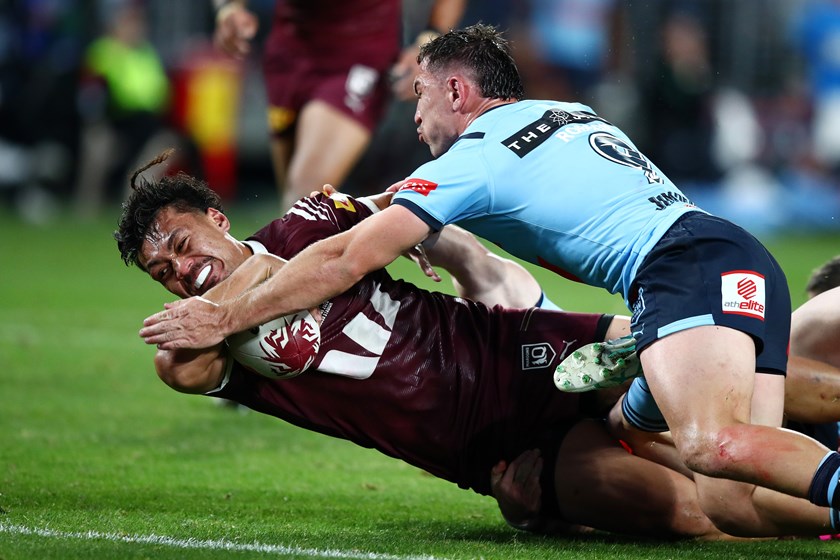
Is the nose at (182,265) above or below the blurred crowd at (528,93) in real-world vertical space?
below

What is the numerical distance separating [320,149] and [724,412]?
4220 millimetres

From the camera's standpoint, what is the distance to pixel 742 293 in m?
4.12

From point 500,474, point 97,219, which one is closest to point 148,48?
point 97,219

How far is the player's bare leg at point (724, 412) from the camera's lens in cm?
386

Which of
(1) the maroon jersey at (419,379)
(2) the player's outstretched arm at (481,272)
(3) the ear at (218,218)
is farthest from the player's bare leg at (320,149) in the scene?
(1) the maroon jersey at (419,379)

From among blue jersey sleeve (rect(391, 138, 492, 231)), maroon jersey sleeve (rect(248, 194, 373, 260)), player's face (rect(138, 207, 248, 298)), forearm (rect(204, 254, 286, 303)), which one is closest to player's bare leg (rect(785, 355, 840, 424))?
blue jersey sleeve (rect(391, 138, 492, 231))

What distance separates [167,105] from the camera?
2033cm

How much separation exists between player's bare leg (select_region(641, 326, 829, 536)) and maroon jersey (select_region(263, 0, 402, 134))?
4.22m

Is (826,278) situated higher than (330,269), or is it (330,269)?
(826,278)

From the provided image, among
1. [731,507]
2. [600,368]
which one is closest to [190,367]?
[600,368]

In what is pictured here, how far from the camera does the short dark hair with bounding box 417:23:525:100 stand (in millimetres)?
4613

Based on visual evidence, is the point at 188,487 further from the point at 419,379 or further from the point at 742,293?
the point at 742,293

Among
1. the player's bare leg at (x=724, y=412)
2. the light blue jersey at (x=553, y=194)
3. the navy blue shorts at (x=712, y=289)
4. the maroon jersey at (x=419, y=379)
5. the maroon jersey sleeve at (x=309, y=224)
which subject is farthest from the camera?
the maroon jersey sleeve at (x=309, y=224)

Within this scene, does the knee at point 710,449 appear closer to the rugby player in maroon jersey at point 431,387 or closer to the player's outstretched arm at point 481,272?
the rugby player in maroon jersey at point 431,387
